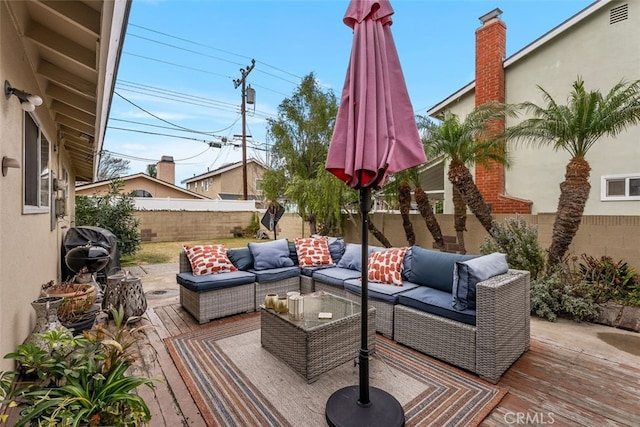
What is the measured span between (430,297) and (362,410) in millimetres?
1496

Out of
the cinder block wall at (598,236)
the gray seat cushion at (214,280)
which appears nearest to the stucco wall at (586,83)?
the cinder block wall at (598,236)

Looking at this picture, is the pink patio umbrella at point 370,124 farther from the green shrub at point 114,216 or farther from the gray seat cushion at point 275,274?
the green shrub at point 114,216

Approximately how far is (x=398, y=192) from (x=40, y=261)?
21.6 feet

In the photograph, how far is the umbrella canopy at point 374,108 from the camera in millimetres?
2088

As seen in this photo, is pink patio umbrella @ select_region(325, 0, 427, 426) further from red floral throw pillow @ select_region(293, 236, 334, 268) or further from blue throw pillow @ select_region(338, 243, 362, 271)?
red floral throw pillow @ select_region(293, 236, 334, 268)

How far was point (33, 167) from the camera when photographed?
10.6 ft

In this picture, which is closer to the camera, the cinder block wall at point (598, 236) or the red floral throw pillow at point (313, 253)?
the cinder block wall at point (598, 236)

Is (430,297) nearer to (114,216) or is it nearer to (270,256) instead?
(270,256)

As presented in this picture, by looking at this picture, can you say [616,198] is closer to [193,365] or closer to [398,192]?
[398,192]

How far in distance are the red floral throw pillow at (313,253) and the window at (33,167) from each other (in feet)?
11.1

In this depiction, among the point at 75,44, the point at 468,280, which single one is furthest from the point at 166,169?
the point at 468,280

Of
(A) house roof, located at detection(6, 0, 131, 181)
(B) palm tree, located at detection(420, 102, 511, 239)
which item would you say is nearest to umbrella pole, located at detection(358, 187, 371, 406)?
(A) house roof, located at detection(6, 0, 131, 181)

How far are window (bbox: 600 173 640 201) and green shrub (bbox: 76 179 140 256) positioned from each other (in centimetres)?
1169

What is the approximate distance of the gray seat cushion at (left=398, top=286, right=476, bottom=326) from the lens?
9.72 feet
